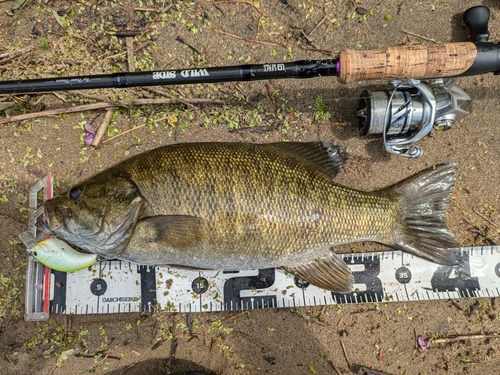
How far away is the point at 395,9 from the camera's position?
298cm

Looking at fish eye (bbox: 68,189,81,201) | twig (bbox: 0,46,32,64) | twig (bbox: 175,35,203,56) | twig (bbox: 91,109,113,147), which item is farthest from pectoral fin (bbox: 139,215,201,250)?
twig (bbox: 0,46,32,64)

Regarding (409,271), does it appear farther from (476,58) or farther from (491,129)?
(476,58)

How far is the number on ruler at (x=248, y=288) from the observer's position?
113 inches

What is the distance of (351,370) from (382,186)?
155 centimetres

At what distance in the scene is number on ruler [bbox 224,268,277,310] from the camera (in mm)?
2877

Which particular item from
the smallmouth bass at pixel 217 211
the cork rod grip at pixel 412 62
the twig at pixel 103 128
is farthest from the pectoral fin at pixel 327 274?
the twig at pixel 103 128

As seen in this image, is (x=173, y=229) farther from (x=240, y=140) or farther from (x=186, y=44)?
(x=186, y=44)

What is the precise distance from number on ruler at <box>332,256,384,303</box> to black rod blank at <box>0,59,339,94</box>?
1.55 m

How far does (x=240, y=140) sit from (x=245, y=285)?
119 centimetres

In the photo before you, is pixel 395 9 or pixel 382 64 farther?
pixel 395 9

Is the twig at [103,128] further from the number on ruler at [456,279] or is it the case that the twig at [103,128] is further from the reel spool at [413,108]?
the number on ruler at [456,279]

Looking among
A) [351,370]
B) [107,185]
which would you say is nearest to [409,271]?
[351,370]

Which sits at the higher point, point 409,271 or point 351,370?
point 409,271

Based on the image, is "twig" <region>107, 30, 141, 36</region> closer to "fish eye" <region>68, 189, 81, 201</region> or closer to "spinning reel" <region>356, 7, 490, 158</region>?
"fish eye" <region>68, 189, 81, 201</region>
